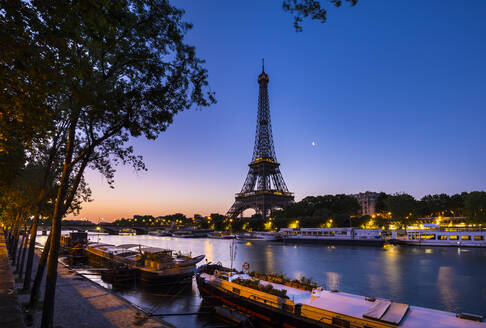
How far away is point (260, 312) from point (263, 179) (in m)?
130

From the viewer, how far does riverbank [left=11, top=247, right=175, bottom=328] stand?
13961 millimetres

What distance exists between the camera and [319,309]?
14594mm

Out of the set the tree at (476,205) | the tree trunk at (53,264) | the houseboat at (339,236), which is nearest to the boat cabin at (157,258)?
the tree trunk at (53,264)

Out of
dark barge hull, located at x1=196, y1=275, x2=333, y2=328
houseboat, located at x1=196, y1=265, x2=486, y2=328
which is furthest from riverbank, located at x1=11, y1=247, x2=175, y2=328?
houseboat, located at x1=196, y1=265, x2=486, y2=328

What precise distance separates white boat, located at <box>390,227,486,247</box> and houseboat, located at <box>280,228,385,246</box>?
9.41m

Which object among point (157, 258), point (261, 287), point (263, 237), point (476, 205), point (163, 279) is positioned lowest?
Answer: point (263, 237)

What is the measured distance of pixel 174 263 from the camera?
3114cm

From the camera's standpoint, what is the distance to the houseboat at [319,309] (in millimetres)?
12865

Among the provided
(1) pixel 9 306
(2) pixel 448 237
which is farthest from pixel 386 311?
(2) pixel 448 237

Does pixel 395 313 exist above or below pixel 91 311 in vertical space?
above

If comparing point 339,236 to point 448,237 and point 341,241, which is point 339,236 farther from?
point 448,237

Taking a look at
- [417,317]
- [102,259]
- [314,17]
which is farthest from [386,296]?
[102,259]

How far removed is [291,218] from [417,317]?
126 metres

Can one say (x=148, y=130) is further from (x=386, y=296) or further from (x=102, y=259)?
(x=102, y=259)
